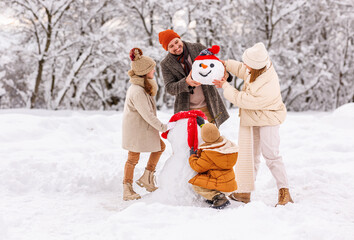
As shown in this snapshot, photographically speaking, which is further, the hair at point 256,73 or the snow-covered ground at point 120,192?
the hair at point 256,73

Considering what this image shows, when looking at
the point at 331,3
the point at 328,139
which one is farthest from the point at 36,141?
the point at 331,3

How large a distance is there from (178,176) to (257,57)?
1503mm

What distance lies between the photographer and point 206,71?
349cm

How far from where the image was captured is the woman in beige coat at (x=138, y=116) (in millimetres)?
3717

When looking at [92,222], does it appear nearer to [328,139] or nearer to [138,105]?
[138,105]

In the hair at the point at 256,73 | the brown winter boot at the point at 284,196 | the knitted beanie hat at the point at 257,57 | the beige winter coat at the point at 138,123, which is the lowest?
the brown winter boot at the point at 284,196

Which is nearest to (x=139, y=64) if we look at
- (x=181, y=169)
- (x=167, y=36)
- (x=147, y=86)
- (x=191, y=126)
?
(x=147, y=86)

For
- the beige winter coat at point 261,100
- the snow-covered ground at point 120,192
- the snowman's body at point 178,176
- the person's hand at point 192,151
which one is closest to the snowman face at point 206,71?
the beige winter coat at point 261,100

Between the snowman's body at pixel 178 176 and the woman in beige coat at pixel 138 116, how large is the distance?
0.38 metres

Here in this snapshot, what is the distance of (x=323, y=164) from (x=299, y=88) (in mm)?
10978

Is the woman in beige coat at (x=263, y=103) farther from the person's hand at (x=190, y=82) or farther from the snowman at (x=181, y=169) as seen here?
the snowman at (x=181, y=169)

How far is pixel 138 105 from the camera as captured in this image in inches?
146

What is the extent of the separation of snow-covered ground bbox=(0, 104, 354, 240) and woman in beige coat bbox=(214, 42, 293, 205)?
417 mm

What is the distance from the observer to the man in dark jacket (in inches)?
148
